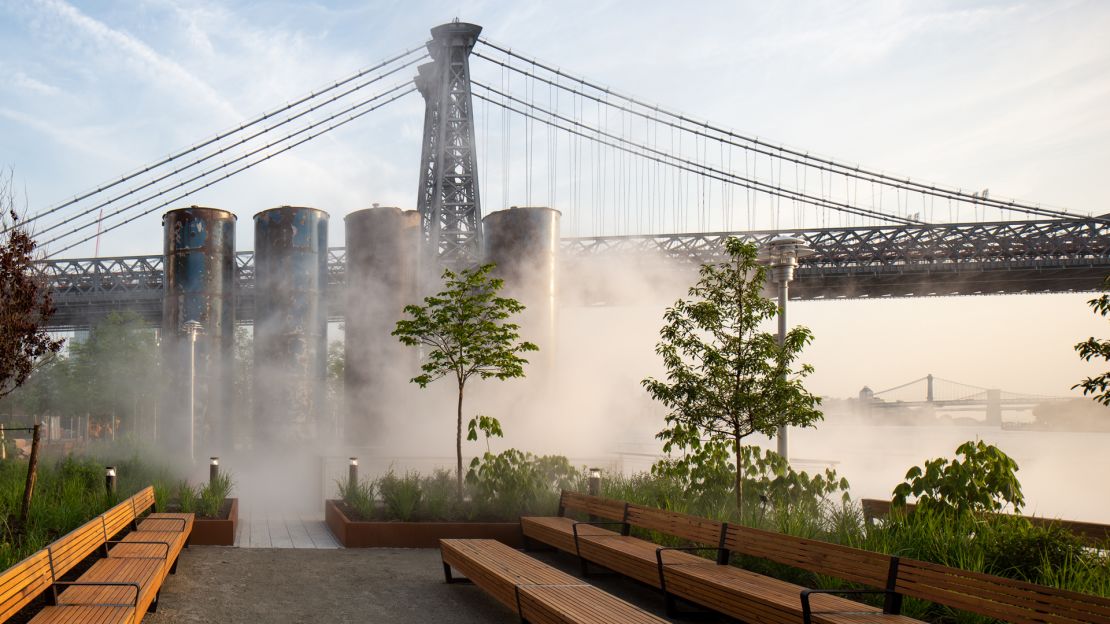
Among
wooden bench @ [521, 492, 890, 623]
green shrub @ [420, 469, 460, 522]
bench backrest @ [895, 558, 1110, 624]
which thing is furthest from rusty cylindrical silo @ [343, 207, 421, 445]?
bench backrest @ [895, 558, 1110, 624]

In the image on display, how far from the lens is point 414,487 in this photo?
10812 mm

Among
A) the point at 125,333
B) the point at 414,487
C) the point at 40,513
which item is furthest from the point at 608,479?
the point at 125,333

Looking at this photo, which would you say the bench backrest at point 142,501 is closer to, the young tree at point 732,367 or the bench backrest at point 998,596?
the young tree at point 732,367

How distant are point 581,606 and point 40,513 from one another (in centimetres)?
600

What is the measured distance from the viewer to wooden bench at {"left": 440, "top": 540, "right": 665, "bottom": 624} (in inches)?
212

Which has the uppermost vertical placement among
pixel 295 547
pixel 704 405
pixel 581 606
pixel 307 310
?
pixel 307 310

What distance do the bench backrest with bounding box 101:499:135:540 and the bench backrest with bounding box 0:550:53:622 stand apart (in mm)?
1959

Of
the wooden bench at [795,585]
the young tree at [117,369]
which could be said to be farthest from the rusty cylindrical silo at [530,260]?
the young tree at [117,369]

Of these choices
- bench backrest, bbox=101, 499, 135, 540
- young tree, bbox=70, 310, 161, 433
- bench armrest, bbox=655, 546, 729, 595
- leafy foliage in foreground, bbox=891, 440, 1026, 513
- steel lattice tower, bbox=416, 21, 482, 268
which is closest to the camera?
bench armrest, bbox=655, 546, 729, 595

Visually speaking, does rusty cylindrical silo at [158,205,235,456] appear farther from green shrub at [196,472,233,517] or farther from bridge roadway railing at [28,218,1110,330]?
bridge roadway railing at [28,218,1110,330]

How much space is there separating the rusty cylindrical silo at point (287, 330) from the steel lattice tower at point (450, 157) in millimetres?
6214

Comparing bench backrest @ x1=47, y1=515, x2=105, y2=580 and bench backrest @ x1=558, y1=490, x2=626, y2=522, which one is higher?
bench backrest @ x1=47, y1=515, x2=105, y2=580

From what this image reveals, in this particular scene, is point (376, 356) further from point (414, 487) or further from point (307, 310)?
point (414, 487)

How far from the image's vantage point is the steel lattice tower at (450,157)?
1118 inches
